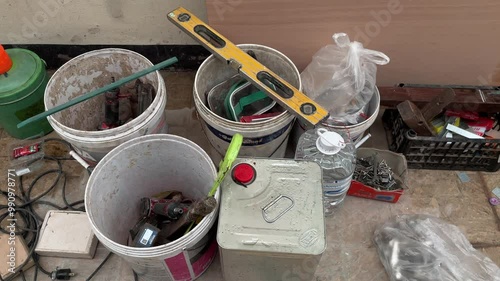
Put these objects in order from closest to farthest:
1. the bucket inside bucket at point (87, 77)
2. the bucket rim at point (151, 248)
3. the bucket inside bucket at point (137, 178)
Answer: the bucket rim at point (151, 248) → the bucket inside bucket at point (137, 178) → the bucket inside bucket at point (87, 77)

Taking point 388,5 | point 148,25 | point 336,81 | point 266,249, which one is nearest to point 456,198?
point 336,81

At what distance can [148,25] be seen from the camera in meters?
1.67

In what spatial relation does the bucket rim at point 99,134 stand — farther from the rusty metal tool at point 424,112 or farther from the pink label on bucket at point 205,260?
the rusty metal tool at point 424,112

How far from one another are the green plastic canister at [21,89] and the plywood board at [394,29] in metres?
0.71

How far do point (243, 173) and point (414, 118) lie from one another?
2.34 ft

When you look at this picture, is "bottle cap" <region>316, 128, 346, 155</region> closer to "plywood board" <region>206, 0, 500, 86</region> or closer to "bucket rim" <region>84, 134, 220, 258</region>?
"bucket rim" <region>84, 134, 220, 258</region>

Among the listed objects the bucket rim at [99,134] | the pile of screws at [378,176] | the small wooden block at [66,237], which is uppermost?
the bucket rim at [99,134]

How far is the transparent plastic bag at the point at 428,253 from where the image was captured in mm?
1277

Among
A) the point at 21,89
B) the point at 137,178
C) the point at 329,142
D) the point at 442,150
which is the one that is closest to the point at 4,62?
the point at 21,89

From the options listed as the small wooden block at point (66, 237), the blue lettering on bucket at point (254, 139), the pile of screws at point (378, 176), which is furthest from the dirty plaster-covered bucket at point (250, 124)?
the small wooden block at point (66, 237)

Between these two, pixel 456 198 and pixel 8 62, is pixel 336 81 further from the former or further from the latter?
pixel 8 62

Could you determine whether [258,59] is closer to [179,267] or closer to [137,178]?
[137,178]

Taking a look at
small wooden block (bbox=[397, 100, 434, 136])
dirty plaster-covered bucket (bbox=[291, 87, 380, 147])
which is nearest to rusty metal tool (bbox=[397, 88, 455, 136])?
small wooden block (bbox=[397, 100, 434, 136])

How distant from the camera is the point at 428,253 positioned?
1.31m
